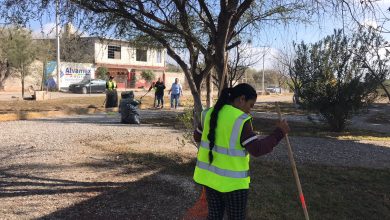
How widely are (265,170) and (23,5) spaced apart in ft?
15.7

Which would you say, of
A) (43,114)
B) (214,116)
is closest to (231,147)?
(214,116)

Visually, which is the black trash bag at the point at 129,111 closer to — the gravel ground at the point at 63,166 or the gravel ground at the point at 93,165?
the gravel ground at the point at 93,165

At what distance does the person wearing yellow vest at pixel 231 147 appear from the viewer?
354 centimetres

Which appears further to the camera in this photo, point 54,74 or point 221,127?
point 54,74

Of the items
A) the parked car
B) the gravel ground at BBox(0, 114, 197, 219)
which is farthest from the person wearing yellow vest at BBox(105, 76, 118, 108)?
the parked car

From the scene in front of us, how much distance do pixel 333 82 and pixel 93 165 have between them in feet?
31.4

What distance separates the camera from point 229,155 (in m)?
3.62

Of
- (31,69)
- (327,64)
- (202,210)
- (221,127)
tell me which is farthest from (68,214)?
(31,69)

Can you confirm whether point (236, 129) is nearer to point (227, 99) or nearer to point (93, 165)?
point (227, 99)

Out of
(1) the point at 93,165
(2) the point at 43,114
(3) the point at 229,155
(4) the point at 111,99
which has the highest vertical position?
(3) the point at 229,155

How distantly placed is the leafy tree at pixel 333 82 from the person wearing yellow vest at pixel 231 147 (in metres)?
11.7

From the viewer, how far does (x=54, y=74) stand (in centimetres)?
4516

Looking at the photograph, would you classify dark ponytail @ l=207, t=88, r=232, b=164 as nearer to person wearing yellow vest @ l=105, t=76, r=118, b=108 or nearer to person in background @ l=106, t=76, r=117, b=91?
person in background @ l=106, t=76, r=117, b=91

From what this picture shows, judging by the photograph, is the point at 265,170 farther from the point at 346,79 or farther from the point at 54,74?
the point at 54,74
